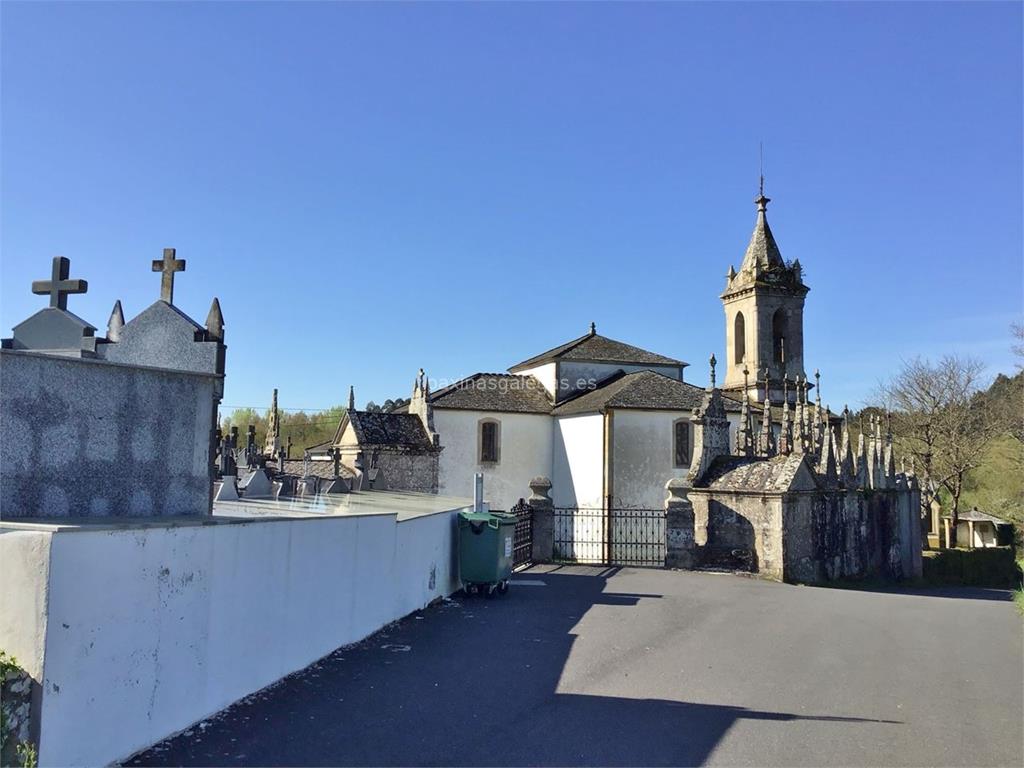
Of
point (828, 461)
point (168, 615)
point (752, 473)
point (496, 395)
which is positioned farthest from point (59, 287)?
point (496, 395)

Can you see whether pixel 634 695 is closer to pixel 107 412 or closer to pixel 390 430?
pixel 107 412

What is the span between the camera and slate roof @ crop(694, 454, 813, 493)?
18.3 metres

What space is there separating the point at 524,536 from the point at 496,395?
786 inches

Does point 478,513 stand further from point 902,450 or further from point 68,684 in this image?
point 902,450

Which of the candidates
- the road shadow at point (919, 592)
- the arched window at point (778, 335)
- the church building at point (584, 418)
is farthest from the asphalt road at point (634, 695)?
the arched window at point (778, 335)

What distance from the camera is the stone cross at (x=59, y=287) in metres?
7.29

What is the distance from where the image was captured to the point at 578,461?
35.9m

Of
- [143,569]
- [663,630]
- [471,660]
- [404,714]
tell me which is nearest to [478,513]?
[663,630]

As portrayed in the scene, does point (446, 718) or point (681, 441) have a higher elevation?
point (681, 441)

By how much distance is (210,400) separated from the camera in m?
7.46

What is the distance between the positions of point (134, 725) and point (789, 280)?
141ft

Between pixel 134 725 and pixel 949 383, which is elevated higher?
pixel 949 383

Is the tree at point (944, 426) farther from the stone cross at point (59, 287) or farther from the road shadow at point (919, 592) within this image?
the stone cross at point (59, 287)

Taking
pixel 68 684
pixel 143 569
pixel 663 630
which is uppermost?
pixel 143 569
